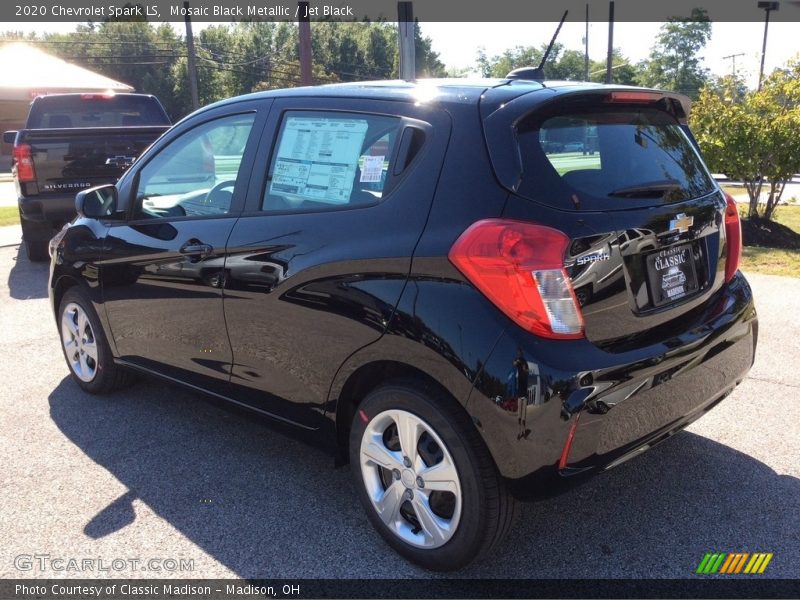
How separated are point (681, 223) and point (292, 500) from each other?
2073mm

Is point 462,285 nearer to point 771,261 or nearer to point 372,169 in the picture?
point 372,169

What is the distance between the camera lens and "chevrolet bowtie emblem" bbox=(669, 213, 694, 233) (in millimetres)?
2893

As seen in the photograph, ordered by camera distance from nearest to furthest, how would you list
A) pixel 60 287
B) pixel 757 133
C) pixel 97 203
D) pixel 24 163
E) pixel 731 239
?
pixel 731 239, pixel 97 203, pixel 60 287, pixel 24 163, pixel 757 133

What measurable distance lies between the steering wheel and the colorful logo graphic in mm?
2561

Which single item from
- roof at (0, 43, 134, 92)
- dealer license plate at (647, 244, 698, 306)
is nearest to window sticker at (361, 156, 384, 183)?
→ dealer license plate at (647, 244, 698, 306)

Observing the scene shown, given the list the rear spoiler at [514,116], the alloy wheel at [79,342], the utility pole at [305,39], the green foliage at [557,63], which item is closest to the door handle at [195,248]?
the alloy wheel at [79,342]

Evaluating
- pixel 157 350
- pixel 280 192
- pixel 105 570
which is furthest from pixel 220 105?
pixel 105 570

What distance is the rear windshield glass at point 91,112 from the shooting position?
1039 centimetres

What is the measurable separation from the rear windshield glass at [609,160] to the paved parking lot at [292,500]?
4.45 feet

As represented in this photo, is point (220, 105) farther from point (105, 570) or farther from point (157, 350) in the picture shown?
point (105, 570)

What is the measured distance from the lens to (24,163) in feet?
27.1

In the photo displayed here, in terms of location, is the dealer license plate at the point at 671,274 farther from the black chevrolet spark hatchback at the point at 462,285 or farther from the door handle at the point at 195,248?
the door handle at the point at 195,248

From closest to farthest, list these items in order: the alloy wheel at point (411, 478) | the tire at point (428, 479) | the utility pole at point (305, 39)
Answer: the tire at point (428, 479) → the alloy wheel at point (411, 478) → the utility pole at point (305, 39)

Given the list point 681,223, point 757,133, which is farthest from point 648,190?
point 757,133
